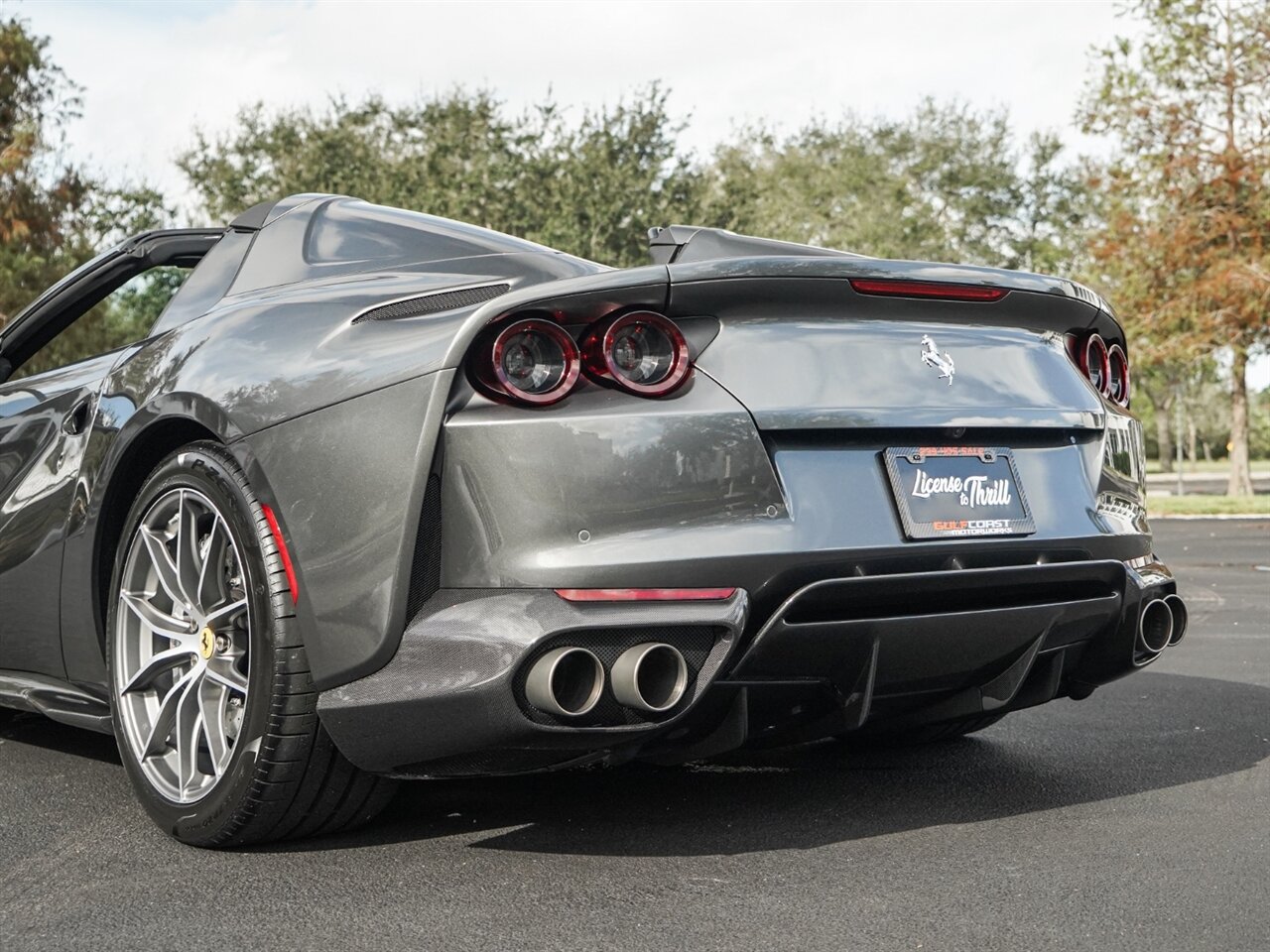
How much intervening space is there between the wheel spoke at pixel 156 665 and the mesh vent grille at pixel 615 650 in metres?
1.03

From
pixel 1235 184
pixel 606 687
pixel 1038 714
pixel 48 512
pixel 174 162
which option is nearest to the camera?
pixel 606 687

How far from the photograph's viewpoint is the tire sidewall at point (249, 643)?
3.11 m

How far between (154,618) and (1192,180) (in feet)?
84.1

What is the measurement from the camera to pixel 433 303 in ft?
10.3

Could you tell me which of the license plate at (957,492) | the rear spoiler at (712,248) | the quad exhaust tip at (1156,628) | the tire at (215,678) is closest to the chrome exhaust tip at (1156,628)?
the quad exhaust tip at (1156,628)

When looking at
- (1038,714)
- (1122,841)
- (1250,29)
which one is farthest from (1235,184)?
(1122,841)

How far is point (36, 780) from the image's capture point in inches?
163

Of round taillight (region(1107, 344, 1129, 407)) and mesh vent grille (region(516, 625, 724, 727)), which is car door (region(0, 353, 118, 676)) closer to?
mesh vent grille (region(516, 625, 724, 727))

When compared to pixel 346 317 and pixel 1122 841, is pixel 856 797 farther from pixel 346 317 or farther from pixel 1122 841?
pixel 346 317

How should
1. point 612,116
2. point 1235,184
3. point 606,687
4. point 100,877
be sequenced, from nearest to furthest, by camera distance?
point 606,687
point 100,877
point 1235,184
point 612,116

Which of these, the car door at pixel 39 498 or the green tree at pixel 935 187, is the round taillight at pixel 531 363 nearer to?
the car door at pixel 39 498

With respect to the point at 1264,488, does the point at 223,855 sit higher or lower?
higher

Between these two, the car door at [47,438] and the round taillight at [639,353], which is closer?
the round taillight at [639,353]

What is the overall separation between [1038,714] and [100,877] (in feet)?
10.2
